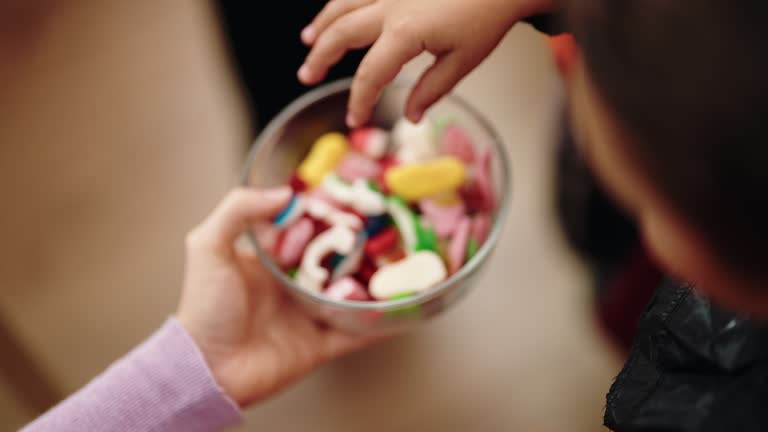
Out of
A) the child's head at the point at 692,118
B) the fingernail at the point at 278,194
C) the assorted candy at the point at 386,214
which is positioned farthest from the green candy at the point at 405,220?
the child's head at the point at 692,118

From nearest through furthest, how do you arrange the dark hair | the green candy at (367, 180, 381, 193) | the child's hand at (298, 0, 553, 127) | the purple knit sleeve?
the dark hair < the child's hand at (298, 0, 553, 127) < the purple knit sleeve < the green candy at (367, 180, 381, 193)

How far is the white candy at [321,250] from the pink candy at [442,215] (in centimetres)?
8

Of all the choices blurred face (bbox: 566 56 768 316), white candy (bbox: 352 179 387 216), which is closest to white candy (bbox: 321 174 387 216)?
white candy (bbox: 352 179 387 216)

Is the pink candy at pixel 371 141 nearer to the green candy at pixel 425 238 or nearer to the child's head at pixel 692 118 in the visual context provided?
the green candy at pixel 425 238

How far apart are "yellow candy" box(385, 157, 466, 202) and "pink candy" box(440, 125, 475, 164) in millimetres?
28

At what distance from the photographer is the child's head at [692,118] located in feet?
0.94

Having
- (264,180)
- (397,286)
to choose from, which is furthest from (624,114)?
(264,180)

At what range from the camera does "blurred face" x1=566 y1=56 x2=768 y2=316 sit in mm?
344

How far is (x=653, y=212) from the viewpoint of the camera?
1.21 ft

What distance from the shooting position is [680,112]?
30 cm

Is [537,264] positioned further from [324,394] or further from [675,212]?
[675,212]

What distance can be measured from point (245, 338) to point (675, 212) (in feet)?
1.58

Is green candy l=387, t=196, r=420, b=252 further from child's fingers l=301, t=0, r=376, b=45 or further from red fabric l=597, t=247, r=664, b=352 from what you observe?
red fabric l=597, t=247, r=664, b=352

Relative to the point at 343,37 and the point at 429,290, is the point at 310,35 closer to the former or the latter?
the point at 343,37
